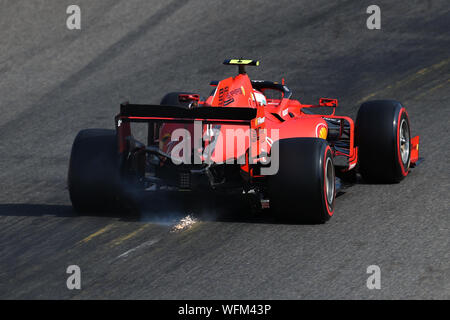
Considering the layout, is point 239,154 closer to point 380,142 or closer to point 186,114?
point 186,114

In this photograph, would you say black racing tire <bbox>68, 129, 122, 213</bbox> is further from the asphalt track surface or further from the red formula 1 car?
the asphalt track surface

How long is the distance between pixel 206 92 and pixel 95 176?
750 cm

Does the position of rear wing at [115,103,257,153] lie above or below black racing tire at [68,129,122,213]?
above

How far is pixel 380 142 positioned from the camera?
11250 mm

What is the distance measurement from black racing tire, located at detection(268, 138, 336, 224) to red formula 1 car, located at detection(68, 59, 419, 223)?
0.01m

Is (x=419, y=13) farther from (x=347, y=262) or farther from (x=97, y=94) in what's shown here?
(x=347, y=262)

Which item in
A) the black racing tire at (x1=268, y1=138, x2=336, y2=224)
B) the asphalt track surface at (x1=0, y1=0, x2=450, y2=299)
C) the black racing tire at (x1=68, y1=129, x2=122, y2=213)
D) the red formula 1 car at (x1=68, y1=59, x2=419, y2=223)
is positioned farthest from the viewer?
the black racing tire at (x1=68, y1=129, x2=122, y2=213)

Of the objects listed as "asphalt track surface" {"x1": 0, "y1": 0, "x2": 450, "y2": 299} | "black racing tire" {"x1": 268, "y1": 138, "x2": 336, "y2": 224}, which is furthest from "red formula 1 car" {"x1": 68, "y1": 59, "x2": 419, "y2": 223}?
"asphalt track surface" {"x1": 0, "y1": 0, "x2": 450, "y2": 299}

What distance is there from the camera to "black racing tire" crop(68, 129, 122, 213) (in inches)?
402

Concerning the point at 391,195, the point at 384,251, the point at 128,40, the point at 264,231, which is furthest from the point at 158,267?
the point at 128,40

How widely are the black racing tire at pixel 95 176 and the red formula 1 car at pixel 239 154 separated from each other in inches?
0.4

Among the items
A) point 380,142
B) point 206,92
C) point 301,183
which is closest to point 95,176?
point 301,183

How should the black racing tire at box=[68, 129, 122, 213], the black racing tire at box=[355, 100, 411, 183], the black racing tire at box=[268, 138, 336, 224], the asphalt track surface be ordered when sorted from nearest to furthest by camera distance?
the asphalt track surface
the black racing tire at box=[268, 138, 336, 224]
the black racing tire at box=[68, 129, 122, 213]
the black racing tire at box=[355, 100, 411, 183]

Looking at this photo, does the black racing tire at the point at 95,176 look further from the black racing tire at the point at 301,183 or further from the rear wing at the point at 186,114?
the black racing tire at the point at 301,183
